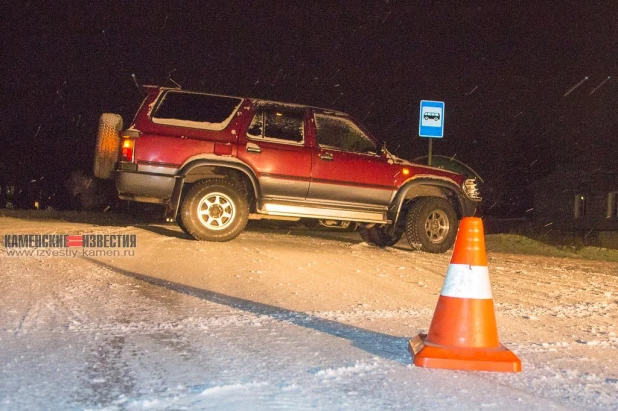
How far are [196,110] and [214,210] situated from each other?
1.39 metres

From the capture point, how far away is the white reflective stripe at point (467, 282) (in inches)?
174

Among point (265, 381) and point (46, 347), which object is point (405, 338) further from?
point (46, 347)

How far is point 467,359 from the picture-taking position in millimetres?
4137

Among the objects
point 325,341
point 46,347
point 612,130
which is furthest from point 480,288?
point 612,130

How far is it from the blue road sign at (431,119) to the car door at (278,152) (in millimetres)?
4874

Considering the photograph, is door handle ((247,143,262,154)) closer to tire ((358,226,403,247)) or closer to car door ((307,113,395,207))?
car door ((307,113,395,207))

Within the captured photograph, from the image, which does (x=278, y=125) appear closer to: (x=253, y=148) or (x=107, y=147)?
(x=253, y=148)

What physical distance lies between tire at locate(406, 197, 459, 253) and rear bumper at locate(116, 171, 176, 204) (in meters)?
3.69

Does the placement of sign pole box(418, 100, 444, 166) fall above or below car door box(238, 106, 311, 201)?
above

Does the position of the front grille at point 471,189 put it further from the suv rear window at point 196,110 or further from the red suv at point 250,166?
the suv rear window at point 196,110

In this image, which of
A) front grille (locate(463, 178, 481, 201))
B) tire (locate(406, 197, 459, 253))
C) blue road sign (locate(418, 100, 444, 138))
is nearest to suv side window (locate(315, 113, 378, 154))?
tire (locate(406, 197, 459, 253))

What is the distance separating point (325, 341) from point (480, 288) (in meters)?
1.10

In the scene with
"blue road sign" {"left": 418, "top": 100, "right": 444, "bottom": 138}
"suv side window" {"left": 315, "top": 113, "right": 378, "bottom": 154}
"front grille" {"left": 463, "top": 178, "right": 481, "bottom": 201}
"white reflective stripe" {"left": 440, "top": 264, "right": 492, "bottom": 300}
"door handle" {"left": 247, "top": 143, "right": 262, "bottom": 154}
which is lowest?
"white reflective stripe" {"left": 440, "top": 264, "right": 492, "bottom": 300}

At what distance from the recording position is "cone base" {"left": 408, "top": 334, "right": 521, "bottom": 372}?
13.5 ft
